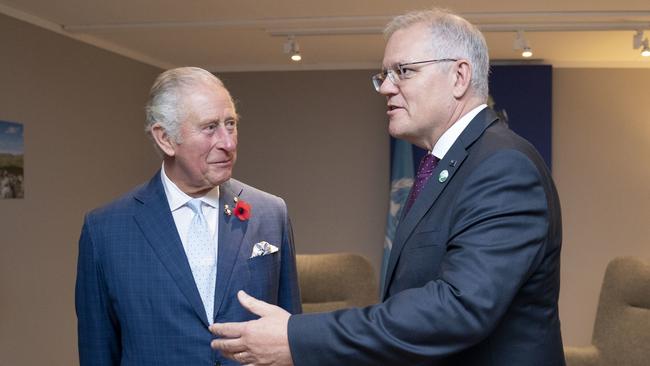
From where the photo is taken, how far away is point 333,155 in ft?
22.4

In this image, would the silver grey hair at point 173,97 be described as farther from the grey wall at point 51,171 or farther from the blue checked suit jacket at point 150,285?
the grey wall at point 51,171

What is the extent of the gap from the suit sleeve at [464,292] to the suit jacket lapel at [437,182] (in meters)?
0.11

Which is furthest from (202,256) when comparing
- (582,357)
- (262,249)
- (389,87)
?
(582,357)

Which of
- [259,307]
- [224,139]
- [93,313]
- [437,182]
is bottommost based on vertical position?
[93,313]

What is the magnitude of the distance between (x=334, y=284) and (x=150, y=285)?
218 cm

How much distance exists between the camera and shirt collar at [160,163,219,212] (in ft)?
6.94

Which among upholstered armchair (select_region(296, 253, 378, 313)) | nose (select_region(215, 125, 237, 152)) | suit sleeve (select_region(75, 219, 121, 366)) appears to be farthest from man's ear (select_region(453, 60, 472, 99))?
upholstered armchair (select_region(296, 253, 378, 313))

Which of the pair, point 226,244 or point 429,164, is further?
point 226,244

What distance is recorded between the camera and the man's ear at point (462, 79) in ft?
5.16

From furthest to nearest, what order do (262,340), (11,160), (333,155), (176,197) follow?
(333,155)
(11,160)
(176,197)
(262,340)

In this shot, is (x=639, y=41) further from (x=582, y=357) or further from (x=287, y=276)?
(x=287, y=276)

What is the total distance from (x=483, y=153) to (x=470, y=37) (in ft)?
1.01

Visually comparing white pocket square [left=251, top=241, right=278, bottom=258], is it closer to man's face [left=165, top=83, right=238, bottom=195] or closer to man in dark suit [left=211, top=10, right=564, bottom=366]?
man's face [left=165, top=83, right=238, bottom=195]

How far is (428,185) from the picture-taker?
1512 mm
